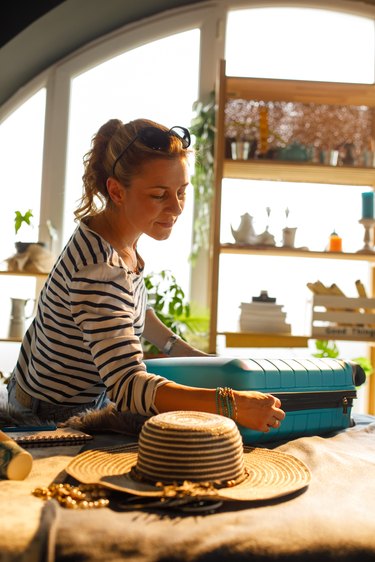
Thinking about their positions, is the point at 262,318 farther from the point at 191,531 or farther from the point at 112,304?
the point at 191,531

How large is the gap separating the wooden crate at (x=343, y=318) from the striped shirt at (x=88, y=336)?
1.88 m

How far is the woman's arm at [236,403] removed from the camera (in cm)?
116

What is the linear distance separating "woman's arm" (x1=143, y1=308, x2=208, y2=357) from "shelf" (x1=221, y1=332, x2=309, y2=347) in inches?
56.8

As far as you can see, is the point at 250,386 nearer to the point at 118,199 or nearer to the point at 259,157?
the point at 118,199

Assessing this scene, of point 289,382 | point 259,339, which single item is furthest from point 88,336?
point 259,339

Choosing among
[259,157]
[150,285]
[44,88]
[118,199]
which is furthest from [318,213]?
[118,199]

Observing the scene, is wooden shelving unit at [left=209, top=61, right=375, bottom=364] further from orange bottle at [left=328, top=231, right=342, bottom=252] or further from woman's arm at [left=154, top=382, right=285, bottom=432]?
woman's arm at [left=154, top=382, right=285, bottom=432]

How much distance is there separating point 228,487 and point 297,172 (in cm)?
297

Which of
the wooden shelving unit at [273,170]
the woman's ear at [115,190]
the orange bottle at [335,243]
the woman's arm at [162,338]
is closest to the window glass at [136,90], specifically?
the wooden shelving unit at [273,170]

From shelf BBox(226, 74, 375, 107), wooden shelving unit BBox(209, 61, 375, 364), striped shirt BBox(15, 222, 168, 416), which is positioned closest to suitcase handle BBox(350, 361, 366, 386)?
striped shirt BBox(15, 222, 168, 416)

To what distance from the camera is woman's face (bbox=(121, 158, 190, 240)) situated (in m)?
1.56

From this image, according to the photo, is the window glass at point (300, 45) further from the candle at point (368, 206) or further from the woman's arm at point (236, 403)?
the woman's arm at point (236, 403)

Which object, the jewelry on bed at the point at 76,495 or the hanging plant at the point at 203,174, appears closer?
the jewelry on bed at the point at 76,495

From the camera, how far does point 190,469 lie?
0.90 metres
